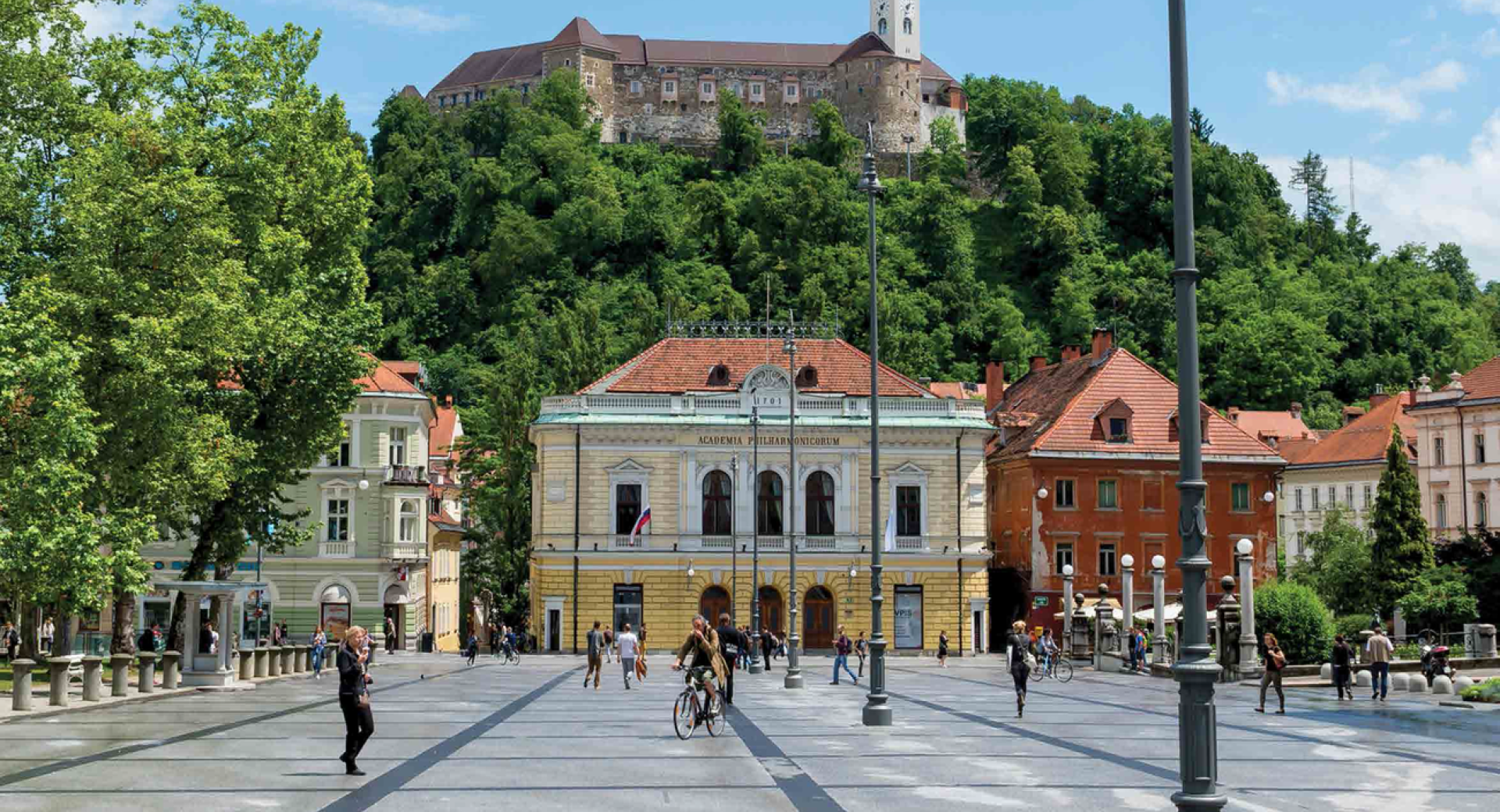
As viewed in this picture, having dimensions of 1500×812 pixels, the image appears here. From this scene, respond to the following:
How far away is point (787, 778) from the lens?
19.7 meters

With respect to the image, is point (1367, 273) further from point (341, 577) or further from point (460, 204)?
point (341, 577)

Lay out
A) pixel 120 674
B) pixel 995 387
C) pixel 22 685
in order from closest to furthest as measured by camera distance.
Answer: pixel 22 685 < pixel 120 674 < pixel 995 387

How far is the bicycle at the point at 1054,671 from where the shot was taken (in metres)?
48.2

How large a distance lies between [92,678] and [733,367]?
130ft

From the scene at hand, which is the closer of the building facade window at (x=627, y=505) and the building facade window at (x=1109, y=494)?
the building facade window at (x=627, y=505)

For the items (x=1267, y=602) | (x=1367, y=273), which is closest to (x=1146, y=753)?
(x=1267, y=602)

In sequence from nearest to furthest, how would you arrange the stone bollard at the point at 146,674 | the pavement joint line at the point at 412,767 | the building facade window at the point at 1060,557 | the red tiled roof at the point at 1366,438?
the pavement joint line at the point at 412,767 < the stone bollard at the point at 146,674 < the building facade window at the point at 1060,557 < the red tiled roof at the point at 1366,438

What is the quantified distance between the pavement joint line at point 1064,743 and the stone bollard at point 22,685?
1627 cm

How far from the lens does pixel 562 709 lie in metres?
32.4

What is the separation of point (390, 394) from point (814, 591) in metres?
19.7

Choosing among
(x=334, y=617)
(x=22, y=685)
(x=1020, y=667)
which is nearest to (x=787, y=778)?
(x=1020, y=667)

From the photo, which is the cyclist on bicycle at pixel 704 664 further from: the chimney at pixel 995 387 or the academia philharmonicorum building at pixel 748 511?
the chimney at pixel 995 387

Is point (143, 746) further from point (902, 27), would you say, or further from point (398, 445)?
point (902, 27)

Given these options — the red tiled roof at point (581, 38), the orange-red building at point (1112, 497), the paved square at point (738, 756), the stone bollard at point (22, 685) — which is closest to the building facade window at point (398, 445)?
the orange-red building at point (1112, 497)
